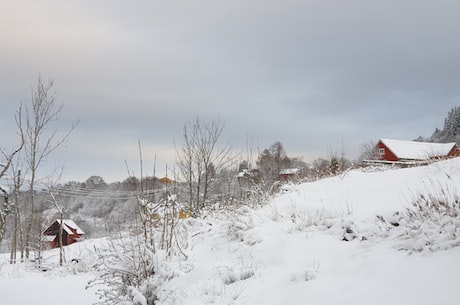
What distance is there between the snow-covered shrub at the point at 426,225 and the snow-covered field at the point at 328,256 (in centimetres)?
1

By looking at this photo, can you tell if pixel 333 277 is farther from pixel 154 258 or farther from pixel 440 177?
pixel 440 177

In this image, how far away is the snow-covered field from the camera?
2928mm

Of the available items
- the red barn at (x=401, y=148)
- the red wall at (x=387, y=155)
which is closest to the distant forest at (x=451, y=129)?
the red barn at (x=401, y=148)

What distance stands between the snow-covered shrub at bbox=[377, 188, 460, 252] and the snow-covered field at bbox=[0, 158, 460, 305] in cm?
1

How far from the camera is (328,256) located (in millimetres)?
3912

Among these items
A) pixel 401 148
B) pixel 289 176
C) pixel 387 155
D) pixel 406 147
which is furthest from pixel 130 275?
pixel 406 147

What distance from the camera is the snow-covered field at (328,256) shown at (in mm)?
2928

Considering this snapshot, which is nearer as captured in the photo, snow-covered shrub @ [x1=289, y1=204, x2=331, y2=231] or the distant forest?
snow-covered shrub @ [x1=289, y1=204, x2=331, y2=231]

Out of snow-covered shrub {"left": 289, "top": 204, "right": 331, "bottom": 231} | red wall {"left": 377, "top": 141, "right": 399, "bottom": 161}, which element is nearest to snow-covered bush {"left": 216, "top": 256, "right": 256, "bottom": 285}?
snow-covered shrub {"left": 289, "top": 204, "right": 331, "bottom": 231}

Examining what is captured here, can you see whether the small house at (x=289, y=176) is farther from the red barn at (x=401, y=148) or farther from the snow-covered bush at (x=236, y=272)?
the red barn at (x=401, y=148)

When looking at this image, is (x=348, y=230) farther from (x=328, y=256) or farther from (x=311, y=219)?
(x=311, y=219)

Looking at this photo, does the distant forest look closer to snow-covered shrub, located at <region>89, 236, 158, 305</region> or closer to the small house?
the small house

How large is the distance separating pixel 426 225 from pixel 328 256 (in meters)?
1.12

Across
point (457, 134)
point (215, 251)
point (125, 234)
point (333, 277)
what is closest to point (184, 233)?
point (215, 251)
